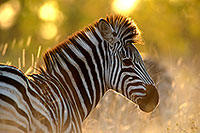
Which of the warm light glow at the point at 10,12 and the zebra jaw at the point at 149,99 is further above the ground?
the warm light glow at the point at 10,12

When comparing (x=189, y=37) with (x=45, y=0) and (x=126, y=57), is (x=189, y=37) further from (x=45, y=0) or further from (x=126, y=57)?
(x=126, y=57)

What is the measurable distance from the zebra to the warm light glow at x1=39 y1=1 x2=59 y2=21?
24.9 metres

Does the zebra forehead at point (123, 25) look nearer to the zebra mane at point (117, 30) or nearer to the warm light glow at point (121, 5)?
the zebra mane at point (117, 30)

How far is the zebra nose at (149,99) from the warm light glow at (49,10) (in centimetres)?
2524

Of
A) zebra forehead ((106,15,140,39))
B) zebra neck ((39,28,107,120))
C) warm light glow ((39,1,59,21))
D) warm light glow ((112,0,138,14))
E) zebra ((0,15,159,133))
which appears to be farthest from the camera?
warm light glow ((39,1,59,21))

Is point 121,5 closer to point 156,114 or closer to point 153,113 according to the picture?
point 156,114

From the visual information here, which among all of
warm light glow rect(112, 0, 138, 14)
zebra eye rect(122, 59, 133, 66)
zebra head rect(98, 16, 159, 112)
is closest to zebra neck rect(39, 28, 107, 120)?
zebra head rect(98, 16, 159, 112)

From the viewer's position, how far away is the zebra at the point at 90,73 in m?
3.96

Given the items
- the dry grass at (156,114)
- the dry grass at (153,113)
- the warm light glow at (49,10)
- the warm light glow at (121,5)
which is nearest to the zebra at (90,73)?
the dry grass at (153,113)

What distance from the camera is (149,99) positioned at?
441 centimetres

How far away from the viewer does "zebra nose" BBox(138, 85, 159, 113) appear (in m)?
4.36

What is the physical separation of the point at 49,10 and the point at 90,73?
26.7 meters

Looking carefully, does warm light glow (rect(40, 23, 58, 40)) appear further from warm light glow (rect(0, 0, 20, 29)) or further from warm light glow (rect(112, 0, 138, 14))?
warm light glow (rect(112, 0, 138, 14))

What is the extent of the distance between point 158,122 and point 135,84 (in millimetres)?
4061
